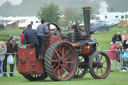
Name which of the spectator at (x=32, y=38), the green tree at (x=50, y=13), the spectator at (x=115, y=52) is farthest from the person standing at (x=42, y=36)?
the green tree at (x=50, y=13)

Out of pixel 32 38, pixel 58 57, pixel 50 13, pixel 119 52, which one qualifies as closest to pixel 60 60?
pixel 58 57

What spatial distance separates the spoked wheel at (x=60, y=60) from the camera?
53.1ft

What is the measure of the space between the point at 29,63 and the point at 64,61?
1.16m

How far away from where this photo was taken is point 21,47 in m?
16.5

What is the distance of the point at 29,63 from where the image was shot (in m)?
16.3

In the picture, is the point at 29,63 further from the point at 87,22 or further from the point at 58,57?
the point at 87,22

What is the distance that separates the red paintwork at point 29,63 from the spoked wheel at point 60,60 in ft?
1.04

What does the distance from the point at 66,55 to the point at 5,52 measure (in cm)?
441

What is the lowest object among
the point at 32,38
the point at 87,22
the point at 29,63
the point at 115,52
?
the point at 115,52

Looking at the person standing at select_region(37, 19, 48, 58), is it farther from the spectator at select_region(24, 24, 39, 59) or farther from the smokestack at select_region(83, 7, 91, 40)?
the smokestack at select_region(83, 7, 91, 40)

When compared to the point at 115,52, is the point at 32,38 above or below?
above

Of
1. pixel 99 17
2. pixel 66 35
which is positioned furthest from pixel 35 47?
pixel 99 17

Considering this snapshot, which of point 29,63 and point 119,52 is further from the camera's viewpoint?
point 119,52

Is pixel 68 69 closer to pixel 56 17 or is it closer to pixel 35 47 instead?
pixel 35 47
